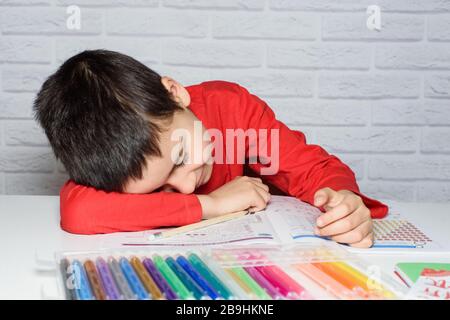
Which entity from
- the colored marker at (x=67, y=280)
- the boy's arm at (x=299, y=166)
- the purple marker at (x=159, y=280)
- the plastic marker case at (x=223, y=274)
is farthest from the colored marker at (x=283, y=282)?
the boy's arm at (x=299, y=166)

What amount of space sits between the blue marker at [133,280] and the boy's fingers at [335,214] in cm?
27

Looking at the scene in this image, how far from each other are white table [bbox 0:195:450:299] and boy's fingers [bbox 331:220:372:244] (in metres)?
0.03

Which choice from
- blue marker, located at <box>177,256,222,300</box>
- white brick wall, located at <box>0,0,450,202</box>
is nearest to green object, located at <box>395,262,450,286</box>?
blue marker, located at <box>177,256,222,300</box>

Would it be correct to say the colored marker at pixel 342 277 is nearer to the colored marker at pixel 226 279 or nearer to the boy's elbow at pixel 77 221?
the colored marker at pixel 226 279

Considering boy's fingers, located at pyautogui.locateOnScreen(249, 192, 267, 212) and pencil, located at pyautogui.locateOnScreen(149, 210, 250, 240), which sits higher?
boy's fingers, located at pyautogui.locateOnScreen(249, 192, 267, 212)

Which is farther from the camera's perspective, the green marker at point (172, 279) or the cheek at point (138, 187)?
the cheek at point (138, 187)

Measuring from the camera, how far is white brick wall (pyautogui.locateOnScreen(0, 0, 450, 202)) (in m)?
1.59

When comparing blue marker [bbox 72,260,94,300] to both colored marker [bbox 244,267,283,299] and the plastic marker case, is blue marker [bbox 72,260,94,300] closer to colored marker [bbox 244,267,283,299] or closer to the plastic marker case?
the plastic marker case

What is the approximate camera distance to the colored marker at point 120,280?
68 centimetres

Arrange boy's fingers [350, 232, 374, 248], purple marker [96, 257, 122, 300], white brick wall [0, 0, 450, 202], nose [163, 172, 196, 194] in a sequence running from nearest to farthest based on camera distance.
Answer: purple marker [96, 257, 122, 300] → boy's fingers [350, 232, 374, 248] → nose [163, 172, 196, 194] → white brick wall [0, 0, 450, 202]

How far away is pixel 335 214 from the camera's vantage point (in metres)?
0.90

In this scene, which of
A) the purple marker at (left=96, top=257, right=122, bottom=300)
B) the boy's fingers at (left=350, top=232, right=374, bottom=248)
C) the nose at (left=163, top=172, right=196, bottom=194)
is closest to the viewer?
the purple marker at (left=96, top=257, right=122, bottom=300)

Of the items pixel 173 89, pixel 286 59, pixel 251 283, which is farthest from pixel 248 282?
pixel 286 59
